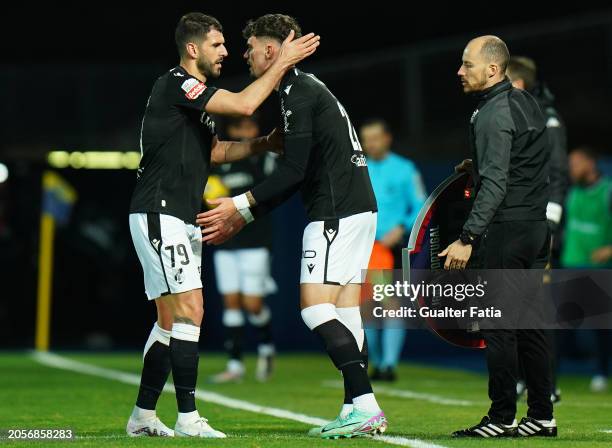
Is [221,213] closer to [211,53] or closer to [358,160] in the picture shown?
[358,160]

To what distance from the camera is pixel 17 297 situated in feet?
57.3

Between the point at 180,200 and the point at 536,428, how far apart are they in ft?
7.29

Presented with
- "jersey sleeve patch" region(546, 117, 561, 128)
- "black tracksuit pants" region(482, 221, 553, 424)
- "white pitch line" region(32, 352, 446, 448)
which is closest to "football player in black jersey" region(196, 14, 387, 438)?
"white pitch line" region(32, 352, 446, 448)

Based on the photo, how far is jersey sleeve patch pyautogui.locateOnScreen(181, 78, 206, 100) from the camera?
7.09 m

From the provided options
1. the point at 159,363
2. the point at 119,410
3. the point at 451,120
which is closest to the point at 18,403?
the point at 119,410

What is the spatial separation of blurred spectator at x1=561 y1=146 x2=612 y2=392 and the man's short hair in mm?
3873

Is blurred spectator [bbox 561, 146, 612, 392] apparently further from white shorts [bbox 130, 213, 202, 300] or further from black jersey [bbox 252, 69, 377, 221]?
white shorts [bbox 130, 213, 202, 300]

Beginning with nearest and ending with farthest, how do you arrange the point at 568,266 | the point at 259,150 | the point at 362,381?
1. the point at 362,381
2. the point at 259,150
3. the point at 568,266

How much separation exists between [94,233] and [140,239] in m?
10.9

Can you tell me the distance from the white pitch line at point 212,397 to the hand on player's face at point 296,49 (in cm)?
201

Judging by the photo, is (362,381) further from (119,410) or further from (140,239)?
(119,410)

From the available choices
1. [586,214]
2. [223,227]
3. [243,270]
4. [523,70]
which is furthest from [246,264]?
[223,227]

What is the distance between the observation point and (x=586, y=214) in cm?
1356

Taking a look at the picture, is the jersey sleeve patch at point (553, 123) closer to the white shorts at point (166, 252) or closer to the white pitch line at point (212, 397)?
the white pitch line at point (212, 397)
